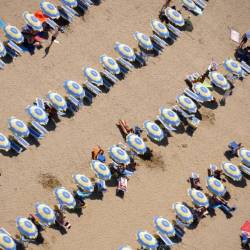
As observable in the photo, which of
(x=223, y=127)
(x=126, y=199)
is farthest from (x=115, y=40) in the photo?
(x=126, y=199)

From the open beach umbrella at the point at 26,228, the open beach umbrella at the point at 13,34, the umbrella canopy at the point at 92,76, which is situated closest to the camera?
the open beach umbrella at the point at 26,228

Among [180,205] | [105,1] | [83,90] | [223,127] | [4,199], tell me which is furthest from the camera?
[105,1]

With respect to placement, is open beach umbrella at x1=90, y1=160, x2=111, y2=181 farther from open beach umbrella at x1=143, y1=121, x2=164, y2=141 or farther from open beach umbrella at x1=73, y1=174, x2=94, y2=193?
open beach umbrella at x1=143, y1=121, x2=164, y2=141

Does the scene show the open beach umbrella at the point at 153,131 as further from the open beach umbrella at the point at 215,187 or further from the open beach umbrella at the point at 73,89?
the open beach umbrella at the point at 73,89

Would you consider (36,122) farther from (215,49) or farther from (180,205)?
(215,49)

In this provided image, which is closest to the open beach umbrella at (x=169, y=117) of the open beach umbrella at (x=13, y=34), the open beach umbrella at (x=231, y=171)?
the open beach umbrella at (x=231, y=171)

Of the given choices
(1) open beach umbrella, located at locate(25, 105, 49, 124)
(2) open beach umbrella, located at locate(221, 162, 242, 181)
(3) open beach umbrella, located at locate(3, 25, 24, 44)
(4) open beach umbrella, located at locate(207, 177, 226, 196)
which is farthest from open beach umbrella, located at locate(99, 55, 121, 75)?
(4) open beach umbrella, located at locate(207, 177, 226, 196)
